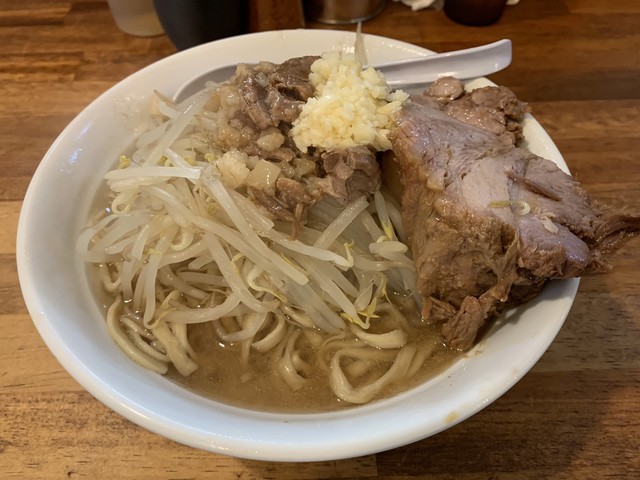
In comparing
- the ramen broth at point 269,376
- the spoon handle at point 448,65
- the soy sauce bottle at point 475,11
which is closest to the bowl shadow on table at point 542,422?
the ramen broth at point 269,376

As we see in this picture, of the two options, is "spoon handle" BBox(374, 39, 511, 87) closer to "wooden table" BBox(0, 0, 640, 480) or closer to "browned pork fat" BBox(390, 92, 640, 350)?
"browned pork fat" BBox(390, 92, 640, 350)

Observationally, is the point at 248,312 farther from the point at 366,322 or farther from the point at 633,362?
→ the point at 633,362

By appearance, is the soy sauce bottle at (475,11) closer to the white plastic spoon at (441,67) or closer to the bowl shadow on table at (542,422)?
the white plastic spoon at (441,67)

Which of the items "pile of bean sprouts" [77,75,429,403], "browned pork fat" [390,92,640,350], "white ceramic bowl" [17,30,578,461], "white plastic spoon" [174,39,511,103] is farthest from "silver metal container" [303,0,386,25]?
"browned pork fat" [390,92,640,350]

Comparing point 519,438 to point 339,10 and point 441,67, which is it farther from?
point 339,10

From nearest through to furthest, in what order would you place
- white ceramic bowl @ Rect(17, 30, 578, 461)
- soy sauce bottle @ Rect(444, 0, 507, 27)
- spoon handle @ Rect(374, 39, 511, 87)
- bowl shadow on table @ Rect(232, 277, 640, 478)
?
1. white ceramic bowl @ Rect(17, 30, 578, 461)
2. bowl shadow on table @ Rect(232, 277, 640, 478)
3. spoon handle @ Rect(374, 39, 511, 87)
4. soy sauce bottle @ Rect(444, 0, 507, 27)

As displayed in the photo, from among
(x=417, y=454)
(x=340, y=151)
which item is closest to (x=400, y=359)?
(x=417, y=454)

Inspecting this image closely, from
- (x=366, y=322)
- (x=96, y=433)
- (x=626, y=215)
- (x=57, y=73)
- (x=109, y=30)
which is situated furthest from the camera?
(x=109, y=30)
